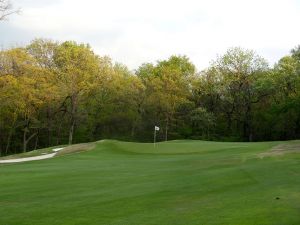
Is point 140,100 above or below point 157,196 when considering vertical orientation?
above

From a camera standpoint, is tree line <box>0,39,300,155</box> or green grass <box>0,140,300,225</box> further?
tree line <box>0,39,300,155</box>

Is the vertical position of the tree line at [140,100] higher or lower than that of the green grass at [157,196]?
higher

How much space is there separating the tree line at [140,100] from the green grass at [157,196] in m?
43.5

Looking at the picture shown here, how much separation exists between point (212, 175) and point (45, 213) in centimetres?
774

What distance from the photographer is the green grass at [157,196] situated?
10727mm

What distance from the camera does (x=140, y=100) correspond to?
7812 cm

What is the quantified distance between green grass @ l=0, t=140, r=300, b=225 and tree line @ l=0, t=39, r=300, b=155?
4346cm

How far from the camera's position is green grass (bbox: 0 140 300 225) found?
10.7 m

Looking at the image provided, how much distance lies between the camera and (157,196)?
14062mm

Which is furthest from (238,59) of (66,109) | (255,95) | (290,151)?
(290,151)

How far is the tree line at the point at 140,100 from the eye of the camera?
6556 cm

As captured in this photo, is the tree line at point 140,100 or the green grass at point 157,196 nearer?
the green grass at point 157,196

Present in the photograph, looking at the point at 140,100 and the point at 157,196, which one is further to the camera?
the point at 140,100

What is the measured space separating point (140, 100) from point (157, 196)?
6428 cm
